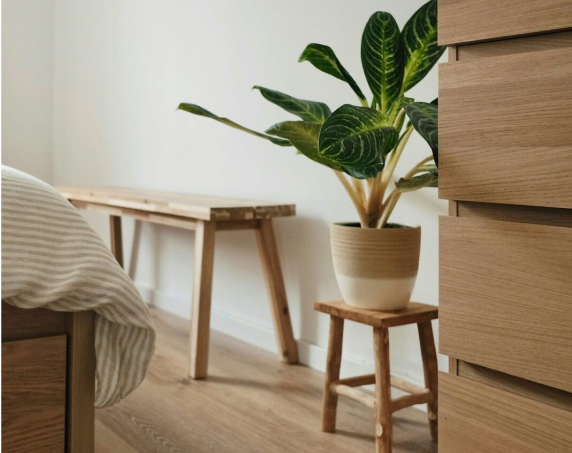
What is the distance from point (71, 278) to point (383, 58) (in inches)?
26.5

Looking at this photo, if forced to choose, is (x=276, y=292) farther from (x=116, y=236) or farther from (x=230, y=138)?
(x=116, y=236)

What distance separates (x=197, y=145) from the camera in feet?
8.18

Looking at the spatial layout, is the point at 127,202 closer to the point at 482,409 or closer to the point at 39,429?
the point at 39,429

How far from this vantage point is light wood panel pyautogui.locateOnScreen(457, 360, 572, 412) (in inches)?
33.1

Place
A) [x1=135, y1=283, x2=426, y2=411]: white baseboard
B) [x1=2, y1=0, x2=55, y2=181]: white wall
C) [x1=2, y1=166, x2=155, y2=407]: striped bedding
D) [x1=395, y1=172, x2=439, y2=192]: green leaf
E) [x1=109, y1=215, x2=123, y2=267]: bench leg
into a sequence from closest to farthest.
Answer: [x1=2, y1=166, x2=155, y2=407]: striped bedding, [x1=395, y1=172, x2=439, y2=192]: green leaf, [x1=135, y1=283, x2=426, y2=411]: white baseboard, [x1=109, y1=215, x2=123, y2=267]: bench leg, [x1=2, y1=0, x2=55, y2=181]: white wall

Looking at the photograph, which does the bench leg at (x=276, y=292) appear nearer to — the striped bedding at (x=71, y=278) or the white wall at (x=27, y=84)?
the striped bedding at (x=71, y=278)

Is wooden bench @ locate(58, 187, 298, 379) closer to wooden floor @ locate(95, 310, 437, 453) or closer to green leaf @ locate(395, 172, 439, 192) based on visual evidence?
wooden floor @ locate(95, 310, 437, 453)

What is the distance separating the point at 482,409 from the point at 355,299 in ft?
1.64

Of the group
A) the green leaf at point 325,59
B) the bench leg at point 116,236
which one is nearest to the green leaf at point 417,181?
the green leaf at point 325,59

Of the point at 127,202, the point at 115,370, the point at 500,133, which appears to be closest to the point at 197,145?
the point at 127,202

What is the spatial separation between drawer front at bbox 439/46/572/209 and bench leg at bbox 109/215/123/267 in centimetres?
200

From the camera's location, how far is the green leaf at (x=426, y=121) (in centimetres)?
98

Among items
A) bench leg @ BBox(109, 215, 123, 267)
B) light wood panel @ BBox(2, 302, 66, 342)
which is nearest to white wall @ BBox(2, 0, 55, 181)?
bench leg @ BBox(109, 215, 123, 267)

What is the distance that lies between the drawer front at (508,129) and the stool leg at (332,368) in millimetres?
559
